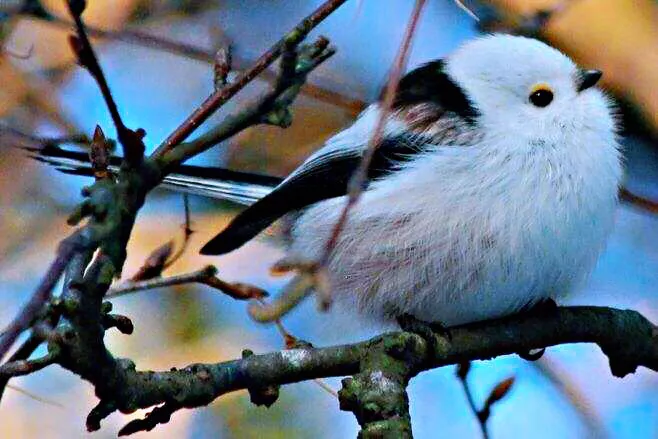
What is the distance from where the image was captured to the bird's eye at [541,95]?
7.51 ft

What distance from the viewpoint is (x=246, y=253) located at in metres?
3.35

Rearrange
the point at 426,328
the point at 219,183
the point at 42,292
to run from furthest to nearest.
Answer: the point at 219,183 < the point at 426,328 < the point at 42,292

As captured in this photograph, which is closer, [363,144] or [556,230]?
[556,230]

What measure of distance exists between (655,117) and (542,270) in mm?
1014

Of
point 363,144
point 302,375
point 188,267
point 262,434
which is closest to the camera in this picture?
point 302,375

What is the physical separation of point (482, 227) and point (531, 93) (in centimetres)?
37

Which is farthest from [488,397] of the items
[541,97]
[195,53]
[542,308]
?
[195,53]

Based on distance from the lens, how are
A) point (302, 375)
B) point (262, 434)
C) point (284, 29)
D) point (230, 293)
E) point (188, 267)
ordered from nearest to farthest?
point (302, 375) → point (230, 293) → point (262, 434) → point (188, 267) → point (284, 29)

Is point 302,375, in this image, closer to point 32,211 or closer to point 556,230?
point 556,230

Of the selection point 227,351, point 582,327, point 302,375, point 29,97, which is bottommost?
point 302,375

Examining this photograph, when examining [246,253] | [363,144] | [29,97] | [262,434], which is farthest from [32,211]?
[363,144]

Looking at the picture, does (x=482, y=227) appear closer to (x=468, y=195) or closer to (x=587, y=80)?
(x=468, y=195)

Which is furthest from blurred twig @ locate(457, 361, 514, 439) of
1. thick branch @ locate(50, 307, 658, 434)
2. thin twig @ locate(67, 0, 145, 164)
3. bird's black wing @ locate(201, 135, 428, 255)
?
thin twig @ locate(67, 0, 145, 164)

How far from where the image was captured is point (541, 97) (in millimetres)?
2291
